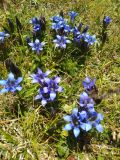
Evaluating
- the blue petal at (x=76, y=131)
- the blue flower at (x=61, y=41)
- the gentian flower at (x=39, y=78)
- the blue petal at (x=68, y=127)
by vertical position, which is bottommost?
the blue petal at (x=76, y=131)

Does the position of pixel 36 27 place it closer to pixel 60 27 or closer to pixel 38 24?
pixel 38 24

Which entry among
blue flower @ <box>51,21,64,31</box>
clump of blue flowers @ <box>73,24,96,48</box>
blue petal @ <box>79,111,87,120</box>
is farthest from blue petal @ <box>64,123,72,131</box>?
blue flower @ <box>51,21,64,31</box>

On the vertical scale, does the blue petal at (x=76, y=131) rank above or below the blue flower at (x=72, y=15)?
below

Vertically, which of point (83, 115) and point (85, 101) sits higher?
point (85, 101)

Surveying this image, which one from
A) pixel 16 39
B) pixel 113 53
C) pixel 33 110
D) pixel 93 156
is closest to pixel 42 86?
pixel 33 110

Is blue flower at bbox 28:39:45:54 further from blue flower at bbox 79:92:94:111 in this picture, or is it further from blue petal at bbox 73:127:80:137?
blue petal at bbox 73:127:80:137

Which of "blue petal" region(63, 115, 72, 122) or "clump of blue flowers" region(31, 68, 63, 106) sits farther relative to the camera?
"clump of blue flowers" region(31, 68, 63, 106)

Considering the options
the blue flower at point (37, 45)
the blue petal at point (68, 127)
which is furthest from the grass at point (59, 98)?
the blue petal at point (68, 127)

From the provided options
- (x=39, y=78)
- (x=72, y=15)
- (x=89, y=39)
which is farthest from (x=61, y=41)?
(x=39, y=78)

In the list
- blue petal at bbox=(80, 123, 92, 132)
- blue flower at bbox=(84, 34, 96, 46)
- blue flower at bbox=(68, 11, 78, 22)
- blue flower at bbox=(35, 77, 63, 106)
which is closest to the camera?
blue petal at bbox=(80, 123, 92, 132)

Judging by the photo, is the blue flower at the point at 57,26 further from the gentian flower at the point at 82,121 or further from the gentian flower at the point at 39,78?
the gentian flower at the point at 82,121
